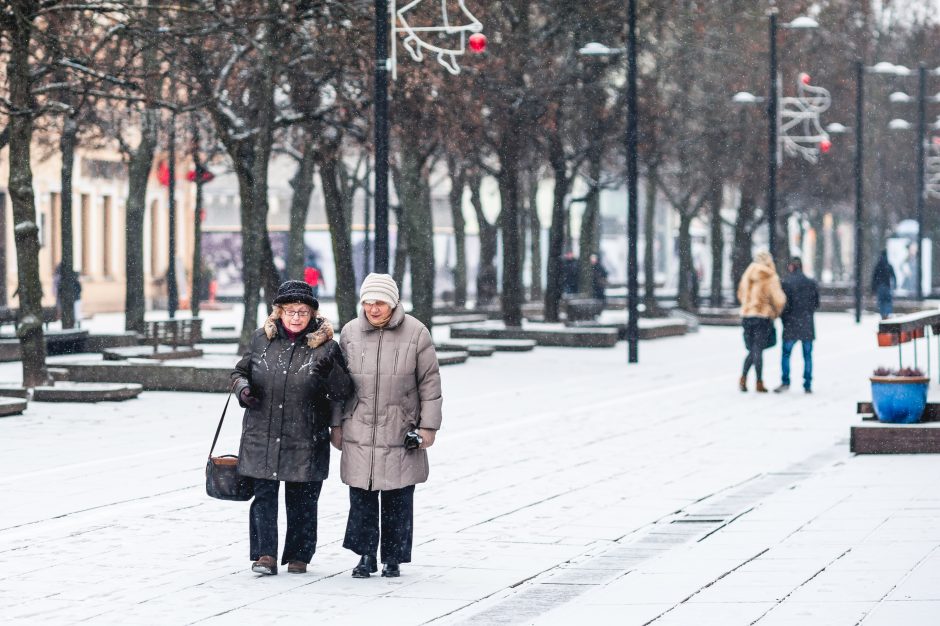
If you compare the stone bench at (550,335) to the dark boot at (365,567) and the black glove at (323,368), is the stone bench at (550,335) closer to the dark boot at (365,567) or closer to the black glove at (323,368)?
the dark boot at (365,567)

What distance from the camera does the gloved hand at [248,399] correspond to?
29.8ft

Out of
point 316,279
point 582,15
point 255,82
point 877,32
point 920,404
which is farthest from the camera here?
point 877,32

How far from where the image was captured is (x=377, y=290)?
9078 millimetres

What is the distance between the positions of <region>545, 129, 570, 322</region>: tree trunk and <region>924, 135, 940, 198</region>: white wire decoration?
27.8 meters

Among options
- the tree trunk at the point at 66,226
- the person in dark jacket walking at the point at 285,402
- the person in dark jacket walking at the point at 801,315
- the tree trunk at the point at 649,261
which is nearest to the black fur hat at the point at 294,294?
the person in dark jacket walking at the point at 285,402

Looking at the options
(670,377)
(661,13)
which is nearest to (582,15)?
(661,13)

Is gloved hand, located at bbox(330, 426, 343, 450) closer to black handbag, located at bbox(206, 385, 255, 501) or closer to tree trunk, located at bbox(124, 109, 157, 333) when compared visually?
black handbag, located at bbox(206, 385, 255, 501)

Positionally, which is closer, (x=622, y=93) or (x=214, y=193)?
(x=622, y=93)

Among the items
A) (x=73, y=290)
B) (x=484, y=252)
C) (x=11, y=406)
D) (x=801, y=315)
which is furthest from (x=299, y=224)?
(x=11, y=406)

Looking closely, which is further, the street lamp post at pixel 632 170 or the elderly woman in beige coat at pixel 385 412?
the street lamp post at pixel 632 170

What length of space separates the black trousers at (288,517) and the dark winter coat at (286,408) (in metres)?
0.13

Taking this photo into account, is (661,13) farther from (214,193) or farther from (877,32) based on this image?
(214,193)

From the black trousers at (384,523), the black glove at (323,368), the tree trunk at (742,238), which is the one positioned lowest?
the black trousers at (384,523)

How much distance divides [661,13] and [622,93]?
3.99 m
